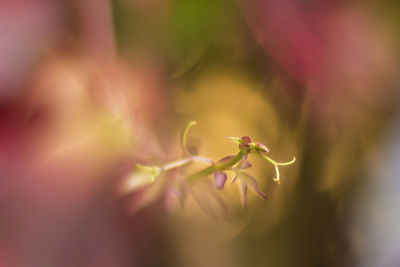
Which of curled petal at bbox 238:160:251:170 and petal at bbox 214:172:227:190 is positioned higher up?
curled petal at bbox 238:160:251:170

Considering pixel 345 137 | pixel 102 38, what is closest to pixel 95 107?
pixel 102 38

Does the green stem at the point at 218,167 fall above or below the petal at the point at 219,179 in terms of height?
above

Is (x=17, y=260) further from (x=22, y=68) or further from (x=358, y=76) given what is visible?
(x=358, y=76)

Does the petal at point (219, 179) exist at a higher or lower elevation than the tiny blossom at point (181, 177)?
lower

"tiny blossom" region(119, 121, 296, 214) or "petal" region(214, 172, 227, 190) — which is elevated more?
"tiny blossom" region(119, 121, 296, 214)

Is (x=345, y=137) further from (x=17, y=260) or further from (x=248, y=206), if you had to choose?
(x=17, y=260)

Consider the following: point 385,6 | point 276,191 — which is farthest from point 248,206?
point 385,6

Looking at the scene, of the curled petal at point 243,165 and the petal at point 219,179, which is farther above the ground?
the curled petal at point 243,165
